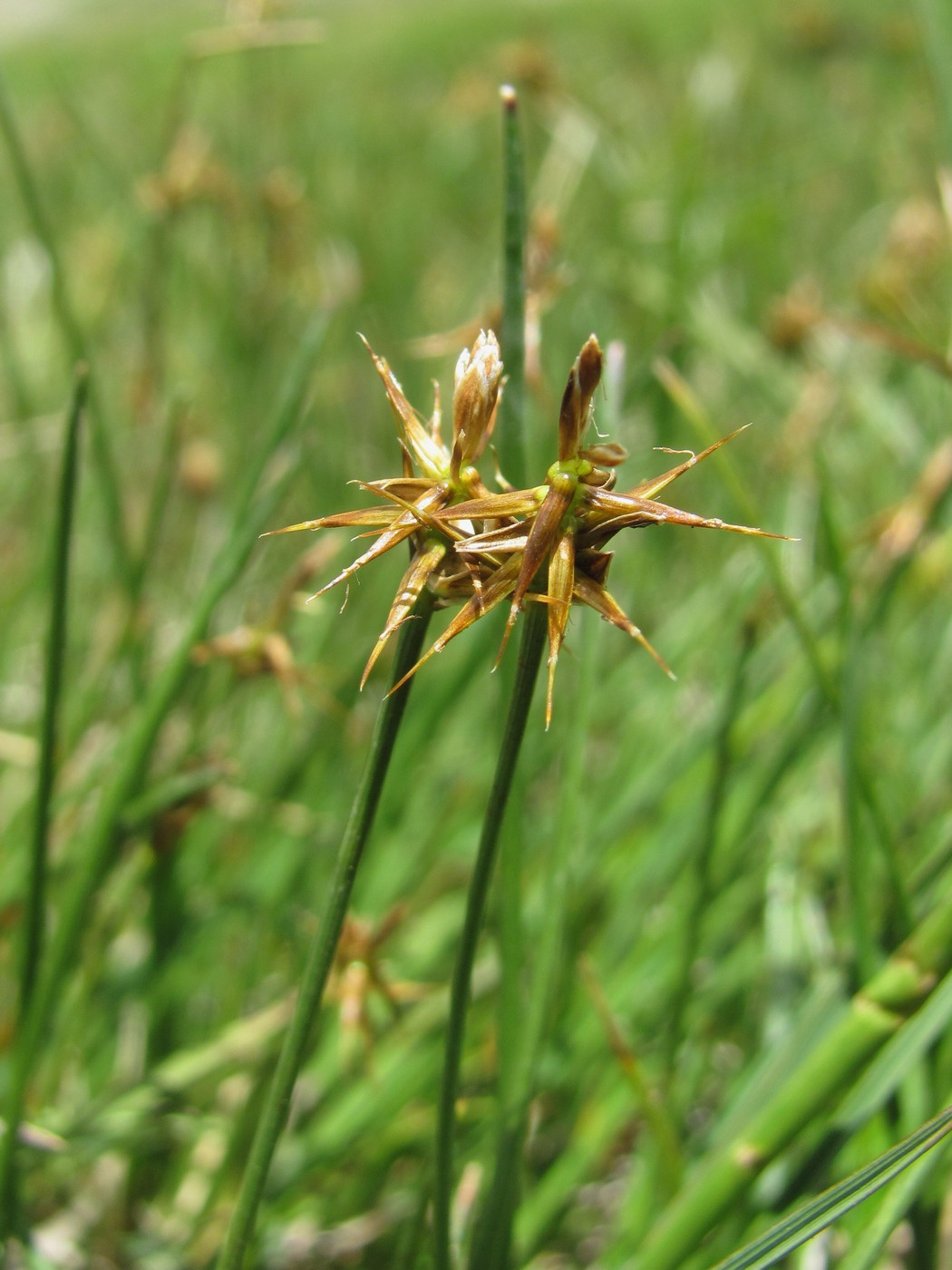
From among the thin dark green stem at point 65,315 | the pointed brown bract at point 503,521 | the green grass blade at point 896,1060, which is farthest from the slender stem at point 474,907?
the thin dark green stem at point 65,315

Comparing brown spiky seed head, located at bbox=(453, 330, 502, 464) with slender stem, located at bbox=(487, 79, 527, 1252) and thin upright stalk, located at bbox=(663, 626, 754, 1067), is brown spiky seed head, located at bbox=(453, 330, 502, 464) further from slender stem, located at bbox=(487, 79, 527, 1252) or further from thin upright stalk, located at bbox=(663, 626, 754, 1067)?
thin upright stalk, located at bbox=(663, 626, 754, 1067)

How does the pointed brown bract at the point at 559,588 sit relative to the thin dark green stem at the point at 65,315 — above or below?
below

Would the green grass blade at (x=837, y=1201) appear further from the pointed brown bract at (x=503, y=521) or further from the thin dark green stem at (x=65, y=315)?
the thin dark green stem at (x=65, y=315)

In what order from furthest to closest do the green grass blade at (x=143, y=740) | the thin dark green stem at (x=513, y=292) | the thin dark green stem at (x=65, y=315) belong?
the thin dark green stem at (x=65, y=315)
the green grass blade at (x=143, y=740)
the thin dark green stem at (x=513, y=292)

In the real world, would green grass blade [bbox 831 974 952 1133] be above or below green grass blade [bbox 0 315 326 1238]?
below

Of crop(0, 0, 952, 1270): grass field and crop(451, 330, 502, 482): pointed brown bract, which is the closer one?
crop(451, 330, 502, 482): pointed brown bract

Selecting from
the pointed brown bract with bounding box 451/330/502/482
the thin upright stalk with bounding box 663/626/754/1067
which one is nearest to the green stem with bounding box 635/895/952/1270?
the thin upright stalk with bounding box 663/626/754/1067

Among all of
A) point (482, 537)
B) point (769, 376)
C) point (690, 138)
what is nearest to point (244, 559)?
point (482, 537)
